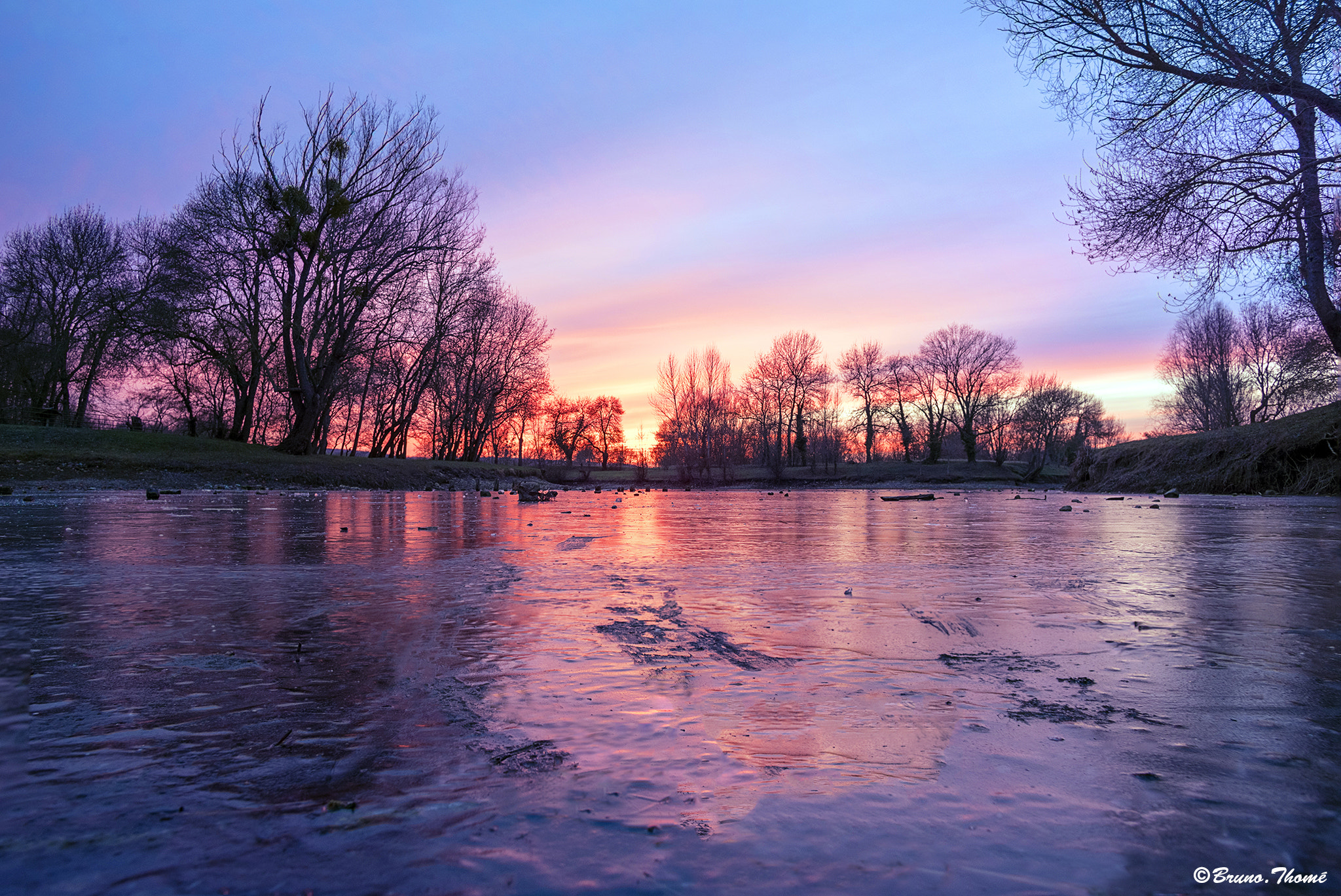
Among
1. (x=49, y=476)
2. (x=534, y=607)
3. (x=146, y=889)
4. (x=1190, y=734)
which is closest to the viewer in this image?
(x=146, y=889)

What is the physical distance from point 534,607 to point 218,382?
4787cm

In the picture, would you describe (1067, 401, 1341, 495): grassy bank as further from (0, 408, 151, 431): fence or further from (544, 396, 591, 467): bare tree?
(544, 396, 591, 467): bare tree

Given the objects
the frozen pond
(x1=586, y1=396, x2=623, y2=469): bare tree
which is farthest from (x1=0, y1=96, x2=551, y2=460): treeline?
(x1=586, y1=396, x2=623, y2=469): bare tree

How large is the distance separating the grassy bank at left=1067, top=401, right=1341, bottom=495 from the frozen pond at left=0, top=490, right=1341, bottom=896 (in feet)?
49.9

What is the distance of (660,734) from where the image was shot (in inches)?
64.4

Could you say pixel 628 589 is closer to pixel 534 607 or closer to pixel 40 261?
pixel 534 607

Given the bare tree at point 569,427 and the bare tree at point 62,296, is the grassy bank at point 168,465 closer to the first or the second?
the bare tree at point 62,296

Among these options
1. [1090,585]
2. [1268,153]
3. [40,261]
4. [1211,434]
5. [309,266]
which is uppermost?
[40,261]

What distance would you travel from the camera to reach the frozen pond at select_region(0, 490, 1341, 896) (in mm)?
1082

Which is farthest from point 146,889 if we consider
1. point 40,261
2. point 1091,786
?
point 40,261

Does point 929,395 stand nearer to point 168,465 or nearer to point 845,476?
point 845,476

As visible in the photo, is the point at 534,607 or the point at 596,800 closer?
the point at 596,800

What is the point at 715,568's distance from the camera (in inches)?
182

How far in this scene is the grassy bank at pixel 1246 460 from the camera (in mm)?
15094
